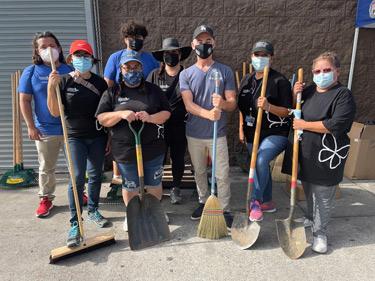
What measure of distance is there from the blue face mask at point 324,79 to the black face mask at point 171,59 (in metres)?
1.57

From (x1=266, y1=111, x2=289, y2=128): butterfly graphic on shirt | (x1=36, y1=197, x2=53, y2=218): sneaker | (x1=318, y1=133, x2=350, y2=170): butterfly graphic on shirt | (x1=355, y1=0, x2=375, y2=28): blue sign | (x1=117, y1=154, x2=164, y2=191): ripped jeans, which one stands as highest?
(x1=355, y1=0, x2=375, y2=28): blue sign

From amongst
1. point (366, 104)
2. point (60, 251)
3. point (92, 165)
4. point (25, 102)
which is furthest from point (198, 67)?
→ point (366, 104)

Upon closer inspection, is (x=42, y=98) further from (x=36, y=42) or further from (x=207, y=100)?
(x=207, y=100)

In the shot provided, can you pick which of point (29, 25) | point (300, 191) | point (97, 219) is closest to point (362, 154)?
point (300, 191)

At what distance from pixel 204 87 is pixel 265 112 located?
2.40 feet

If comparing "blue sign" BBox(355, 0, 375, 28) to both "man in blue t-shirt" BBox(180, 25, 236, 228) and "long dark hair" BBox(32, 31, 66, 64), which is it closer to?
"man in blue t-shirt" BBox(180, 25, 236, 228)

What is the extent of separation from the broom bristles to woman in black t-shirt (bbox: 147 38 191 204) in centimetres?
98

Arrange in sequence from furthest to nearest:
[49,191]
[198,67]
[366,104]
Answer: [366,104] < [49,191] < [198,67]

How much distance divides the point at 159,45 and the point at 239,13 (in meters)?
1.35

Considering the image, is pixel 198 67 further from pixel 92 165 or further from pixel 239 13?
pixel 239 13

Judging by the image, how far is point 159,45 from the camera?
5266 millimetres

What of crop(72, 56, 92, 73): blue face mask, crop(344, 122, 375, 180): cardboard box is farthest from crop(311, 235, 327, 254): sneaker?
crop(72, 56, 92, 73): blue face mask

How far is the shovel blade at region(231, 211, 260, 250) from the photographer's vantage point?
3.26 m

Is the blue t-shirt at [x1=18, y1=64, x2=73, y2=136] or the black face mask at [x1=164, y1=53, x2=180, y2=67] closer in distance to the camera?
the blue t-shirt at [x1=18, y1=64, x2=73, y2=136]
